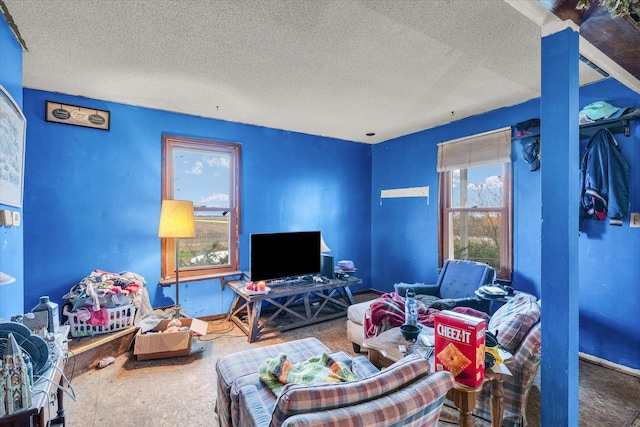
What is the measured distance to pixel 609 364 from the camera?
8.63 ft

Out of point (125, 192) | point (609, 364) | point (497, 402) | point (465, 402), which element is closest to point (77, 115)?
point (125, 192)

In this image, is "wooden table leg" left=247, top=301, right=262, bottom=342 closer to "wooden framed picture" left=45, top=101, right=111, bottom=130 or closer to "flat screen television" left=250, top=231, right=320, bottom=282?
"flat screen television" left=250, top=231, right=320, bottom=282

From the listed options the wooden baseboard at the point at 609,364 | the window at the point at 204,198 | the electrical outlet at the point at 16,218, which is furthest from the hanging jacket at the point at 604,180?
the electrical outlet at the point at 16,218

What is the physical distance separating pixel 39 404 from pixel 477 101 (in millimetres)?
3903

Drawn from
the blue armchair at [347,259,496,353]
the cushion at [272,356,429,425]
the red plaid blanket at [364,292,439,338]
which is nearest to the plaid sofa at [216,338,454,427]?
the cushion at [272,356,429,425]

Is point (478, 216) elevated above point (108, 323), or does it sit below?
above

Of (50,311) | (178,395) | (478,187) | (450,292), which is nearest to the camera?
(50,311)

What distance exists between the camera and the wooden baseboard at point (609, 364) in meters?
2.49

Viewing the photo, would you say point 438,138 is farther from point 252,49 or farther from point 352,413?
point 352,413

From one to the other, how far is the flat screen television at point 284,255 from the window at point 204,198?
548mm

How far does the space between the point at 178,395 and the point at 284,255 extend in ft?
5.99

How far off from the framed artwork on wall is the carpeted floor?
1.46 m

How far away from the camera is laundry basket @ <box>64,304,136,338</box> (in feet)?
8.68

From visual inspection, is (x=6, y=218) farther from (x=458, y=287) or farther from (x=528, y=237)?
(x=528, y=237)
